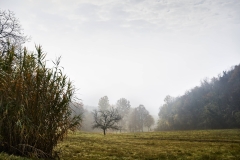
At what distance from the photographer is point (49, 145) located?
8.72 meters

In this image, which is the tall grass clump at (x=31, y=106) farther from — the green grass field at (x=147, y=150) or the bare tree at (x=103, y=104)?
the bare tree at (x=103, y=104)

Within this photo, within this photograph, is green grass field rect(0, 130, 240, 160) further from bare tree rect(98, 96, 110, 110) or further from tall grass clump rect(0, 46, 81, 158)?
bare tree rect(98, 96, 110, 110)

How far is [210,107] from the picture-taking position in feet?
241

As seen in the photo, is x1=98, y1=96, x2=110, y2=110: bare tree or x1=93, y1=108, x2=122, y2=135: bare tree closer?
x1=93, y1=108, x2=122, y2=135: bare tree

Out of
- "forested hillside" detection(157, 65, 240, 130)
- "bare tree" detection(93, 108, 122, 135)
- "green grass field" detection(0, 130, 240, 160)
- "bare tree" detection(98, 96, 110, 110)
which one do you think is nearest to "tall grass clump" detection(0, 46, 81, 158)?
"green grass field" detection(0, 130, 240, 160)

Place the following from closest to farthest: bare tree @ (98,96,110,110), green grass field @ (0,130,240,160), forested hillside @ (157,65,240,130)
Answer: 1. green grass field @ (0,130,240,160)
2. forested hillside @ (157,65,240,130)
3. bare tree @ (98,96,110,110)

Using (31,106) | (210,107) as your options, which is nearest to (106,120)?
(210,107)

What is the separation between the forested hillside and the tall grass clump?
231 ft

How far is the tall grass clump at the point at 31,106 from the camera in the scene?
7645 millimetres

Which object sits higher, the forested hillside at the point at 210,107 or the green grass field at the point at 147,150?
the forested hillside at the point at 210,107

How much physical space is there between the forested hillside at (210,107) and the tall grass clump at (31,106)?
231 feet

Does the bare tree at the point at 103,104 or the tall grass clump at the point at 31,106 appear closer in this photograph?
the tall grass clump at the point at 31,106

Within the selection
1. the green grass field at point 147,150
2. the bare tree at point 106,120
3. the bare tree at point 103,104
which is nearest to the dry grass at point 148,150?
the green grass field at point 147,150

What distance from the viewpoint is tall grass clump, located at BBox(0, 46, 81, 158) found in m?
7.64
